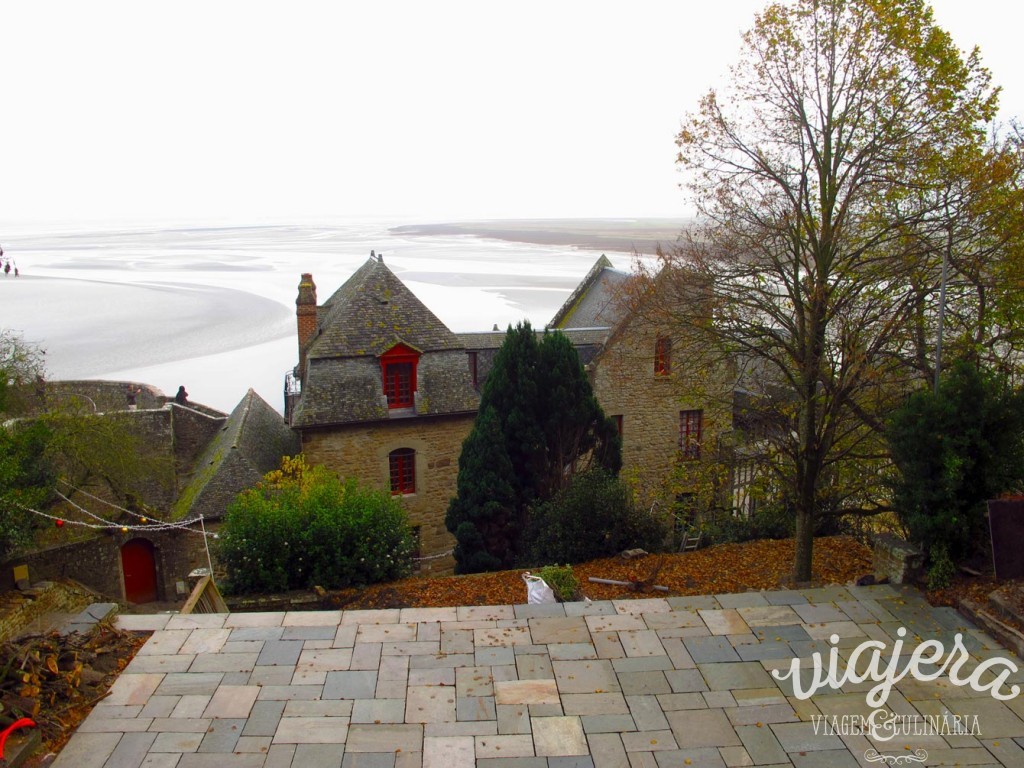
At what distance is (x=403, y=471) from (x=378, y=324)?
4146mm

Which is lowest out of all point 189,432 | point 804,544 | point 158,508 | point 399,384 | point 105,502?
point 158,508

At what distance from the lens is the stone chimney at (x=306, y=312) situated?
2414cm

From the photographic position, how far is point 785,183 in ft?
42.0

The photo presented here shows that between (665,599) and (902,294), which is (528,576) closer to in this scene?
(665,599)

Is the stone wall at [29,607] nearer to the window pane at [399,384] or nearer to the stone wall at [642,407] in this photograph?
the window pane at [399,384]

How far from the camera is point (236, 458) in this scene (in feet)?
68.2

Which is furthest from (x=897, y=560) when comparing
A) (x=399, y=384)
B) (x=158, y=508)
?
(x=158, y=508)

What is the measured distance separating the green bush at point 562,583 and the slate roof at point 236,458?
10980 millimetres

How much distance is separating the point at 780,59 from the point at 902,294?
417 centimetres

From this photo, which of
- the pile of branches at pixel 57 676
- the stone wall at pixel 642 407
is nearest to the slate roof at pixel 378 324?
the stone wall at pixel 642 407

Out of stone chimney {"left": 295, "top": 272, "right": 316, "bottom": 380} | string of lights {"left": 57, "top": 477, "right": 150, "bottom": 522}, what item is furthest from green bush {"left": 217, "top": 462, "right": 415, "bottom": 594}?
stone chimney {"left": 295, "top": 272, "right": 316, "bottom": 380}

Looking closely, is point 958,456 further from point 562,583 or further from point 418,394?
point 418,394

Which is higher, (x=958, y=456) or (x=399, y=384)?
(x=958, y=456)

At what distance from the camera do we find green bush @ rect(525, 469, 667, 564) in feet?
51.8
